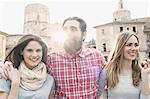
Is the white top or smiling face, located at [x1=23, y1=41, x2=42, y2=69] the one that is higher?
smiling face, located at [x1=23, y1=41, x2=42, y2=69]

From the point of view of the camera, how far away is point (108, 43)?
146ft

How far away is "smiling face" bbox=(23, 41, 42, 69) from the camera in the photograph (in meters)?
3.98

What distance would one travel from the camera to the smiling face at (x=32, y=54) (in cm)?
398

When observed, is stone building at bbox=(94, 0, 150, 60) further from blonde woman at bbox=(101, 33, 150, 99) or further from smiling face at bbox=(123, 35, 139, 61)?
smiling face at bbox=(123, 35, 139, 61)

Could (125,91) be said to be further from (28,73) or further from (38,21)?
(38,21)


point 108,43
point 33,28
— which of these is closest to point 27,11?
point 33,28

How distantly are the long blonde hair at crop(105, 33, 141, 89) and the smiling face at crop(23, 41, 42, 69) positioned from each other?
1047 millimetres

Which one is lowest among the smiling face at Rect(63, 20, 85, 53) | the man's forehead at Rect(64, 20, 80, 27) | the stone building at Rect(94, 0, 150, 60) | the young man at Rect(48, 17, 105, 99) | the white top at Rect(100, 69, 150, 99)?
the white top at Rect(100, 69, 150, 99)

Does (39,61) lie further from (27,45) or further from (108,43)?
(108,43)

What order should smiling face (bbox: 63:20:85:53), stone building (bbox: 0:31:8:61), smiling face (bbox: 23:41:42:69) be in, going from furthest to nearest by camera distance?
stone building (bbox: 0:31:8:61) < smiling face (bbox: 63:20:85:53) < smiling face (bbox: 23:41:42:69)

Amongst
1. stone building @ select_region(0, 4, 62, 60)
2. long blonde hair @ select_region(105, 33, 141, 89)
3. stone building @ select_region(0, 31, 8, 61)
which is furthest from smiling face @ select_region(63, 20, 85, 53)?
stone building @ select_region(0, 4, 62, 60)

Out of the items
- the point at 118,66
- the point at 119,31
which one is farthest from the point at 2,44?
→ the point at 118,66

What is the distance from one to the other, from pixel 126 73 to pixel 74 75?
79 centimetres

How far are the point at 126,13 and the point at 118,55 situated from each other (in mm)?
46404
